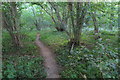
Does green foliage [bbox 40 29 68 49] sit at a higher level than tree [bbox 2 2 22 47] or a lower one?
lower

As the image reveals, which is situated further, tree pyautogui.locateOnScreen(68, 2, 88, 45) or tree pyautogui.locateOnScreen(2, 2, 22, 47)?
tree pyautogui.locateOnScreen(2, 2, 22, 47)

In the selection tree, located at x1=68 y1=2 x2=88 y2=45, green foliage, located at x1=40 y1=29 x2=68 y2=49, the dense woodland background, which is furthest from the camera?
green foliage, located at x1=40 y1=29 x2=68 y2=49

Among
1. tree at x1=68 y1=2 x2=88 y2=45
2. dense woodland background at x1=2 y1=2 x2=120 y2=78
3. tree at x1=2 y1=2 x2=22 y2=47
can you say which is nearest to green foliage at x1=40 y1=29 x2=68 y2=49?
dense woodland background at x1=2 y1=2 x2=120 y2=78

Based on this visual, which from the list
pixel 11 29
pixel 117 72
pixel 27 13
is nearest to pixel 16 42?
pixel 11 29

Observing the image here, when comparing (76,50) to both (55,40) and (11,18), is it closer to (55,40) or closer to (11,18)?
(55,40)

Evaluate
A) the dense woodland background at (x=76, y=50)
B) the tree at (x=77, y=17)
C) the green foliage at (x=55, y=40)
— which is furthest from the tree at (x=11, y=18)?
the tree at (x=77, y=17)

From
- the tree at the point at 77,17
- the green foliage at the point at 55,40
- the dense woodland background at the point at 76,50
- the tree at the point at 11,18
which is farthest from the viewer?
the green foliage at the point at 55,40

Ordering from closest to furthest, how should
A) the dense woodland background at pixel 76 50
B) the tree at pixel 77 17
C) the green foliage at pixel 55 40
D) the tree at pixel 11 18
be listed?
the dense woodland background at pixel 76 50 → the tree at pixel 77 17 → the tree at pixel 11 18 → the green foliage at pixel 55 40

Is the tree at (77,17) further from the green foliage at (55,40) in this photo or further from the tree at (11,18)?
the tree at (11,18)

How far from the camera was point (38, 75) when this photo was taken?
394 centimetres

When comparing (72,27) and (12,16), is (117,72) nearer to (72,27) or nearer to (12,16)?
(72,27)

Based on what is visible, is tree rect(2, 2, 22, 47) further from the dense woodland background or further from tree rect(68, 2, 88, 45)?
tree rect(68, 2, 88, 45)

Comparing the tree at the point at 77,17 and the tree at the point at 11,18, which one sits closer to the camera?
the tree at the point at 77,17

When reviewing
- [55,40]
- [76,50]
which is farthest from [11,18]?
[76,50]
